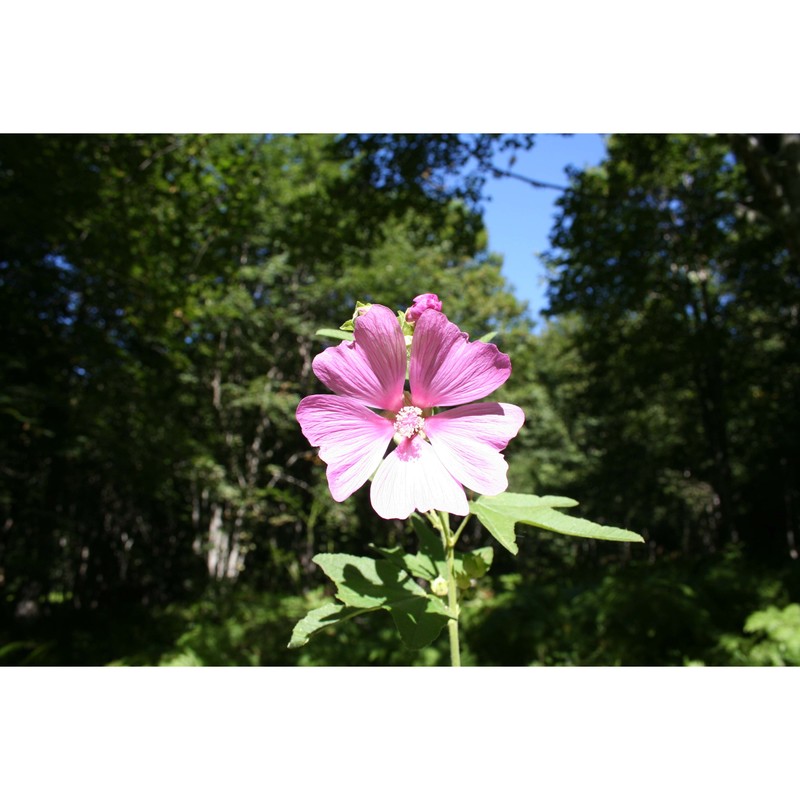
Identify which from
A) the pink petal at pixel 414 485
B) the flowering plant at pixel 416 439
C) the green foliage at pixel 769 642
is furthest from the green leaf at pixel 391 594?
the green foliage at pixel 769 642

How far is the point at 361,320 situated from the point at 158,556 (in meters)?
13.4

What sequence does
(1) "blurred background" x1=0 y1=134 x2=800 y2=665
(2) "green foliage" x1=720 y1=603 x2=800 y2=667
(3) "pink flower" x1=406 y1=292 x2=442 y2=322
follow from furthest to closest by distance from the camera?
(1) "blurred background" x1=0 y1=134 x2=800 y2=665
(2) "green foliage" x1=720 y1=603 x2=800 y2=667
(3) "pink flower" x1=406 y1=292 x2=442 y2=322

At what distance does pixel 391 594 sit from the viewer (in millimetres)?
Result: 639

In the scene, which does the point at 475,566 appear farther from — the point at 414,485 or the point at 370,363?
the point at 370,363

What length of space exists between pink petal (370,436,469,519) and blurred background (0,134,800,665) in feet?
0.32

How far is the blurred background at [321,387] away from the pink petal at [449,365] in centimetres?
19

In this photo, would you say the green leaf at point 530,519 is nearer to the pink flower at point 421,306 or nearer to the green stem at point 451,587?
the green stem at point 451,587

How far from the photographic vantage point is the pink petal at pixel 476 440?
1.88ft

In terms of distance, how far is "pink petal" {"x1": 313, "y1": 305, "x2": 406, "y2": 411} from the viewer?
575 millimetres

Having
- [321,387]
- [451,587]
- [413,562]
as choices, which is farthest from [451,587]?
[321,387]

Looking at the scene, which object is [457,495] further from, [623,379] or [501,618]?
[623,379]

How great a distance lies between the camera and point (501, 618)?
16.5 feet

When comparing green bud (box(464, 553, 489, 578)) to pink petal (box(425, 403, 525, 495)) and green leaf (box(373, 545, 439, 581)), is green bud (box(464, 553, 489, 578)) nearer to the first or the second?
green leaf (box(373, 545, 439, 581))

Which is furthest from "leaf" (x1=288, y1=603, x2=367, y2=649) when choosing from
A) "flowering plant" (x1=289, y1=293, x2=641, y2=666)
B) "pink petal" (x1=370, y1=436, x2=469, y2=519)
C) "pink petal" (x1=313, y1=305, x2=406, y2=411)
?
"pink petal" (x1=313, y1=305, x2=406, y2=411)
